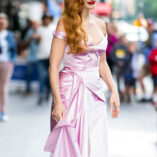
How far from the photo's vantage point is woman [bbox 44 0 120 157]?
3.84 metres

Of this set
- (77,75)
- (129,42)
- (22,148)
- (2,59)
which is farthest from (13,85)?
(77,75)

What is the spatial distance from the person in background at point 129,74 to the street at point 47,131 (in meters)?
0.49

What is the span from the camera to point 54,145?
393cm

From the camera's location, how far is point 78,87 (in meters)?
4.03

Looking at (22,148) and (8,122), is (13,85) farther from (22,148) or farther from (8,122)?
(22,148)

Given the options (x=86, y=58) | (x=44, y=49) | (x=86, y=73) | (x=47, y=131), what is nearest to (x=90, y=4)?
(x=86, y=58)

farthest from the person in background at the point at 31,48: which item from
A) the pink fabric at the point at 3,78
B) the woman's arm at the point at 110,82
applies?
the woman's arm at the point at 110,82

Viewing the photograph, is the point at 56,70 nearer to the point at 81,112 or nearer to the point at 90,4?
the point at 81,112

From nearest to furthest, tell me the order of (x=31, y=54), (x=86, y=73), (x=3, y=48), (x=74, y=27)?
(x=74, y=27), (x=86, y=73), (x=3, y=48), (x=31, y=54)

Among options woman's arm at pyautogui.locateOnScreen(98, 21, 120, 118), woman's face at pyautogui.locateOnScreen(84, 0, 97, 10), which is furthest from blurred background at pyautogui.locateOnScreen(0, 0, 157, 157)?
woman's face at pyautogui.locateOnScreen(84, 0, 97, 10)

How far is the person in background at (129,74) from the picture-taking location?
12539mm

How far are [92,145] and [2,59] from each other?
19.8 feet

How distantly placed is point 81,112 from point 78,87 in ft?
0.64

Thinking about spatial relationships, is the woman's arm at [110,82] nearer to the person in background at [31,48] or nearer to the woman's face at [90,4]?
the woman's face at [90,4]
